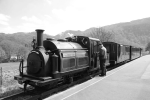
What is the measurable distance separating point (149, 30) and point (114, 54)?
563 ft

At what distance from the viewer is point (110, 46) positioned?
44.5 ft

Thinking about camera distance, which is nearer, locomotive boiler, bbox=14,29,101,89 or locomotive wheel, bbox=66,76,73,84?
locomotive boiler, bbox=14,29,101,89

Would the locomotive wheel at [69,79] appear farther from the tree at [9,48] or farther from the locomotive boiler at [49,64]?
the tree at [9,48]

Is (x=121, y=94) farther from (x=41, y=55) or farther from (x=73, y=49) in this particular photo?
(x=41, y=55)

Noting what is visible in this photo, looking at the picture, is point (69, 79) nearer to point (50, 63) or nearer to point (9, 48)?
point (50, 63)

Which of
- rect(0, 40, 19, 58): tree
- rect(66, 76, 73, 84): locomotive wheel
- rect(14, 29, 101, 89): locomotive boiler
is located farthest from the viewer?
rect(0, 40, 19, 58): tree

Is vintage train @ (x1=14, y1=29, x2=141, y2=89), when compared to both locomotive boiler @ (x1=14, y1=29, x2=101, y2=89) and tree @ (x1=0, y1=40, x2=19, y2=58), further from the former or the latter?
tree @ (x1=0, y1=40, x2=19, y2=58)

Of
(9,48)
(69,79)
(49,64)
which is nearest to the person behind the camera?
(49,64)

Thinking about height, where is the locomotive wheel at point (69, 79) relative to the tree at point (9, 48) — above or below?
below

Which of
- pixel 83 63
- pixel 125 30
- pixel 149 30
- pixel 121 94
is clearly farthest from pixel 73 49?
pixel 149 30

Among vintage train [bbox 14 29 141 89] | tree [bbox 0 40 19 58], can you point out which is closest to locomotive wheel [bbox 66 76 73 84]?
vintage train [bbox 14 29 141 89]

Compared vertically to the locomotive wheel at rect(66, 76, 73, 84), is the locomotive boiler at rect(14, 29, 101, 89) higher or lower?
higher

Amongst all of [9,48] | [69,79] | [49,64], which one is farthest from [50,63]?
[9,48]

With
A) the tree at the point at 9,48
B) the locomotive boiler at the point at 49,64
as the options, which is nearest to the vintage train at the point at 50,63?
the locomotive boiler at the point at 49,64
